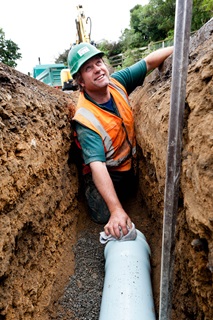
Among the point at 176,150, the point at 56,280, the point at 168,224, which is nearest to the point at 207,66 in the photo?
the point at 176,150

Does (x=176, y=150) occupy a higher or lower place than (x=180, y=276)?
higher

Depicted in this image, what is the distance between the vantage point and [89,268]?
256 cm

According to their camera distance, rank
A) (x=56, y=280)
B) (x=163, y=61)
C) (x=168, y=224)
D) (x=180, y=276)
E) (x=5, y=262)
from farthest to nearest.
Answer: (x=163, y=61) → (x=56, y=280) → (x=180, y=276) → (x=5, y=262) → (x=168, y=224)

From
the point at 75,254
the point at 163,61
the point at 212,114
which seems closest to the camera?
the point at 212,114

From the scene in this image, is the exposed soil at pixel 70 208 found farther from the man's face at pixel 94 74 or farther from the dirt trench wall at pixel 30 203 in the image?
the man's face at pixel 94 74

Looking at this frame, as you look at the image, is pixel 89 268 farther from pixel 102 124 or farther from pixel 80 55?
pixel 80 55

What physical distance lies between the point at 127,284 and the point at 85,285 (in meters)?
0.63

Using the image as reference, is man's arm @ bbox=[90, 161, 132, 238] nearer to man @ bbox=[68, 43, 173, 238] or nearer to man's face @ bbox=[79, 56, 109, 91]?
man @ bbox=[68, 43, 173, 238]

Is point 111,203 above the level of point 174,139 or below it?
below

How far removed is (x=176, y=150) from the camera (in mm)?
1397

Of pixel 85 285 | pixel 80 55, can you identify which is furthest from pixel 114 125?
pixel 85 285

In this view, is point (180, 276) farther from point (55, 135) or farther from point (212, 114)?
point (55, 135)

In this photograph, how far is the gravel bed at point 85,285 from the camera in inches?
82.5

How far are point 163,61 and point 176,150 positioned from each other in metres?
2.24
